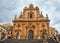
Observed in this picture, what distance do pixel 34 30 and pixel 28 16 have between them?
4260mm

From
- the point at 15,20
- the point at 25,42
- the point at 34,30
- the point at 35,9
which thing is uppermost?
the point at 35,9

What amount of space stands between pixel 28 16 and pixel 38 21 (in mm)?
3175

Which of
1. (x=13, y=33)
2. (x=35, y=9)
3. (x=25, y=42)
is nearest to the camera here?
(x=25, y=42)

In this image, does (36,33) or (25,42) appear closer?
(25,42)

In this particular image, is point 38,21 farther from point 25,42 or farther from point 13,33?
point 25,42

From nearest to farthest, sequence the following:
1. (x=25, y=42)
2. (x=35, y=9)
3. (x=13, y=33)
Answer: (x=25, y=42) → (x=13, y=33) → (x=35, y=9)

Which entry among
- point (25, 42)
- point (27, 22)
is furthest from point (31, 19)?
point (25, 42)

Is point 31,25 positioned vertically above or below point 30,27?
above

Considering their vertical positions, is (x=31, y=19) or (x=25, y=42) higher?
(x=31, y=19)

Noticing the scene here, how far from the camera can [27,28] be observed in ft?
133

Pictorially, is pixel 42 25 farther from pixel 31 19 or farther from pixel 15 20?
pixel 15 20

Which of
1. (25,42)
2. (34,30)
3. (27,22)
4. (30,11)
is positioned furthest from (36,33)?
(25,42)

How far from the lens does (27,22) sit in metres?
40.9

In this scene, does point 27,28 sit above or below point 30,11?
below
